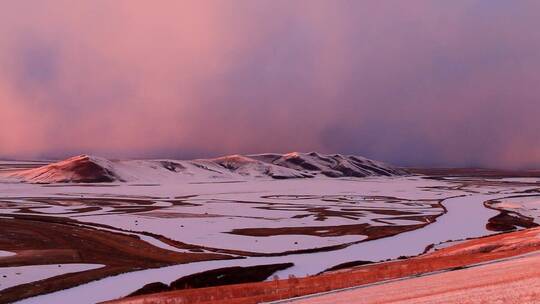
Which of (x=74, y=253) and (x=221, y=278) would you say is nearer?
(x=221, y=278)

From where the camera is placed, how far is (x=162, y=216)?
82.8m

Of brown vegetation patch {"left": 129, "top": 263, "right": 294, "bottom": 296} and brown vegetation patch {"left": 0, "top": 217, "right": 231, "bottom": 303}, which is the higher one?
brown vegetation patch {"left": 0, "top": 217, "right": 231, "bottom": 303}

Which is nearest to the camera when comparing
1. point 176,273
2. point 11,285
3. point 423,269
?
point 423,269

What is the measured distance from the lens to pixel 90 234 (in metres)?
62.5

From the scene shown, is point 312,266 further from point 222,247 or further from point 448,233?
point 448,233

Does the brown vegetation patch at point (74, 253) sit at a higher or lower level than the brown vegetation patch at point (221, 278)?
higher

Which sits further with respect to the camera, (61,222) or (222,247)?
(61,222)

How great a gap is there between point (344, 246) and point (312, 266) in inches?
434

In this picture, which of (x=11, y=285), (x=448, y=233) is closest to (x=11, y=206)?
(x=11, y=285)

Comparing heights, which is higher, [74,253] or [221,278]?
[74,253]

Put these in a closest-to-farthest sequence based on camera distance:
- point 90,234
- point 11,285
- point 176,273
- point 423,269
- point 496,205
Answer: point 423,269
point 11,285
point 176,273
point 90,234
point 496,205

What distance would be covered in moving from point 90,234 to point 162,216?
68.3ft

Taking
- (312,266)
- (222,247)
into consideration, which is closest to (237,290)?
(312,266)

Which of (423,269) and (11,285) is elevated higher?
(423,269)
